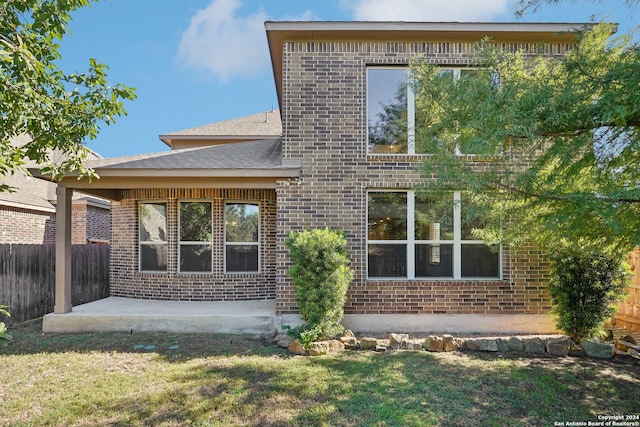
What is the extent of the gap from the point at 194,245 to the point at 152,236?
1182mm

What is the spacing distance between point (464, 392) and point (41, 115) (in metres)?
6.48

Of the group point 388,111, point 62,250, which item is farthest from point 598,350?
point 62,250

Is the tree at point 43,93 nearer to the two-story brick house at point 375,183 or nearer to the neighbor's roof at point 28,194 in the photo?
the two-story brick house at point 375,183

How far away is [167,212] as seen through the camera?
9.08m

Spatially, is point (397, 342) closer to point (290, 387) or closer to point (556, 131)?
point (290, 387)

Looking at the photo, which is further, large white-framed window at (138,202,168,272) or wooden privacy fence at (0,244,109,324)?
large white-framed window at (138,202,168,272)

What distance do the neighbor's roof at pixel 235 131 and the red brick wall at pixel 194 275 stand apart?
5.42 metres

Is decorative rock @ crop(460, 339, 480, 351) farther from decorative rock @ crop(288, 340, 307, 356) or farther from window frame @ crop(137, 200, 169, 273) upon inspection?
window frame @ crop(137, 200, 169, 273)

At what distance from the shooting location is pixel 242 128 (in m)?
14.8

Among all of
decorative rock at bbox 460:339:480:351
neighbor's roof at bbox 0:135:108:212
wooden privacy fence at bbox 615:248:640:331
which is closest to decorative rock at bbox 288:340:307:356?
decorative rock at bbox 460:339:480:351

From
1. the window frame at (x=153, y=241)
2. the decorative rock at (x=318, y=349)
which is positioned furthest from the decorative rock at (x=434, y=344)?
the window frame at (x=153, y=241)

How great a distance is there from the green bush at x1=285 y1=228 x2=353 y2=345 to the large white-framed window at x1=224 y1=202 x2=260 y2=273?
2928 mm

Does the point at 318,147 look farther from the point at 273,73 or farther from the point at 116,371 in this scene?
the point at 116,371

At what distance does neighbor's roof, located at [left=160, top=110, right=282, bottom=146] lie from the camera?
46.0ft
